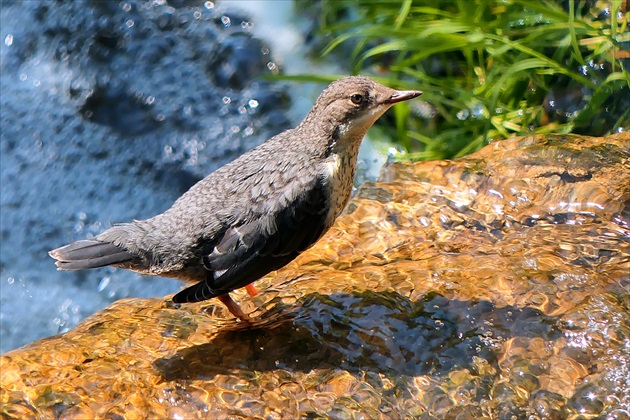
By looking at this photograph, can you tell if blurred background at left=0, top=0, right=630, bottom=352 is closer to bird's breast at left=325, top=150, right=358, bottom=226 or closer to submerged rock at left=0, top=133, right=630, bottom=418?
submerged rock at left=0, top=133, right=630, bottom=418

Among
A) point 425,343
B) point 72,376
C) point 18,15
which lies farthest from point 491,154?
point 18,15

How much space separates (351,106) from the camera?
136 inches

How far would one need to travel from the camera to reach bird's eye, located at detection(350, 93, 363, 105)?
3.43m

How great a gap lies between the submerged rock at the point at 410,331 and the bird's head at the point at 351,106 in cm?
66

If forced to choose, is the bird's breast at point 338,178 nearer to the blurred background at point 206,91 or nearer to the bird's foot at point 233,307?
the bird's foot at point 233,307

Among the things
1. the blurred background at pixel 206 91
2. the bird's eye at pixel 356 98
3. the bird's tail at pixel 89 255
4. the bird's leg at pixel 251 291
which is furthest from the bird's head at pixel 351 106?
the blurred background at pixel 206 91

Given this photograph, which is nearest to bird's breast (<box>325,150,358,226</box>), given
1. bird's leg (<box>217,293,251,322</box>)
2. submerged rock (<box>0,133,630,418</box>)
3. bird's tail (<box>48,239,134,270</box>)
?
submerged rock (<box>0,133,630,418</box>)

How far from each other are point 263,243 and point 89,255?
0.70 m

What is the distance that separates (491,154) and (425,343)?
1559mm

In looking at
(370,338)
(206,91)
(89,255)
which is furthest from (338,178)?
(206,91)

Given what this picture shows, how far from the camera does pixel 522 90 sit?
5.33 meters

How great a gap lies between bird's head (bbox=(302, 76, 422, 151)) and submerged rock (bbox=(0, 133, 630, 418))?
0.66m

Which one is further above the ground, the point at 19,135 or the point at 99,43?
the point at 99,43

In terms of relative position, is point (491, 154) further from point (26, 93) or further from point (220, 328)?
point (26, 93)
